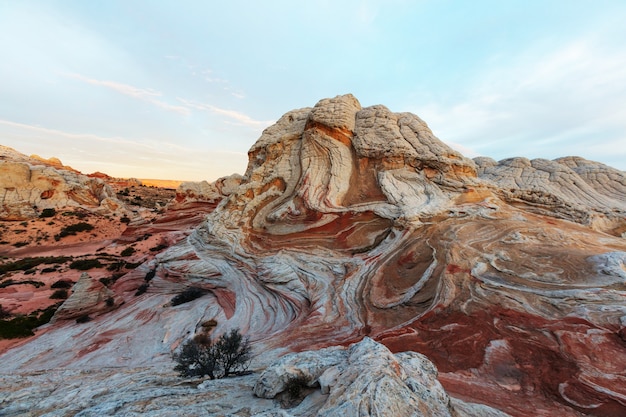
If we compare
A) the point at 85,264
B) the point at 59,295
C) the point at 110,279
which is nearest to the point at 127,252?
the point at 85,264

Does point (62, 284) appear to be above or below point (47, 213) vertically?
below

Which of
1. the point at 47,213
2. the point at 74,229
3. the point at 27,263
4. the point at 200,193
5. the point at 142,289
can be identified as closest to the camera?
the point at 142,289

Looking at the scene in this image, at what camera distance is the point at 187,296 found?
16656 millimetres

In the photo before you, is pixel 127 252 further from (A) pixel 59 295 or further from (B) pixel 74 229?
(B) pixel 74 229

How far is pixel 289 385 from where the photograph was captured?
217 inches

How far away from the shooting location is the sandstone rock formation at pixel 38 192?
4112 centimetres

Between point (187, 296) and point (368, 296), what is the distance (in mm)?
11160

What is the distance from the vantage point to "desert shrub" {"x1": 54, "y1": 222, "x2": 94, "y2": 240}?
36.8m

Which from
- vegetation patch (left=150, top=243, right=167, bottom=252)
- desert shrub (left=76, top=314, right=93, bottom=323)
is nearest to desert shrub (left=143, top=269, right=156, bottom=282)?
desert shrub (left=76, top=314, right=93, bottom=323)

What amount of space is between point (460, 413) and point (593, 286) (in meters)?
7.23

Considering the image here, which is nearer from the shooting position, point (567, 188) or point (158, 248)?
point (567, 188)

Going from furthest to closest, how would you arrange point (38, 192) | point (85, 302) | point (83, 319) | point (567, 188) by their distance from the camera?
point (38, 192) → point (567, 188) → point (85, 302) → point (83, 319)

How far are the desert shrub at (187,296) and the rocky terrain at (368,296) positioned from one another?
1.92 ft

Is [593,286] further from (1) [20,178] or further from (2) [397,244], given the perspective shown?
(1) [20,178]
